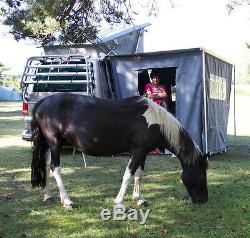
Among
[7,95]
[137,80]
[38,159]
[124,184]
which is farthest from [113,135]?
[7,95]

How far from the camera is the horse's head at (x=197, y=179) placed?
5.45 meters

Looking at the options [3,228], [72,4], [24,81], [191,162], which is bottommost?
[3,228]

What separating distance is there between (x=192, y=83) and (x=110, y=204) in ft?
15.2

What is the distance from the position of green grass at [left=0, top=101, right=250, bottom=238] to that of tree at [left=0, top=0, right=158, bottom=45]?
266 centimetres

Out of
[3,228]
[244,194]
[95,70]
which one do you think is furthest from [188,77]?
[3,228]

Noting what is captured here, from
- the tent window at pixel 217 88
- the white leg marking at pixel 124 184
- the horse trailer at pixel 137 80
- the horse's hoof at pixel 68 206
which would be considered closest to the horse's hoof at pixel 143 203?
the white leg marking at pixel 124 184

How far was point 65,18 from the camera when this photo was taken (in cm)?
819

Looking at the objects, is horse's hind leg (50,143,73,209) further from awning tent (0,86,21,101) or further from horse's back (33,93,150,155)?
awning tent (0,86,21,101)

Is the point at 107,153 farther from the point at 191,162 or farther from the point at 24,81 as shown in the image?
the point at 24,81

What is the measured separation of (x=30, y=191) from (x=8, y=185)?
61 cm

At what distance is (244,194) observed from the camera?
624 cm

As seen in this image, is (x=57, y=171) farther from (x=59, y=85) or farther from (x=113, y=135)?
(x=59, y=85)

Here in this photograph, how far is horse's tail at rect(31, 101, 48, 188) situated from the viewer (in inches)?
231

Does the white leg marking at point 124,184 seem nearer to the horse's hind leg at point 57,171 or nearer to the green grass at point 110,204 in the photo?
the green grass at point 110,204
